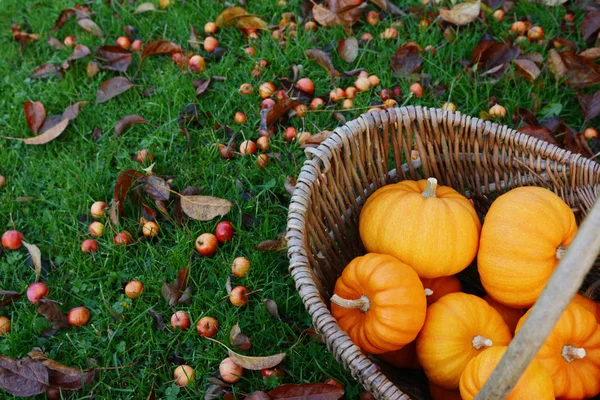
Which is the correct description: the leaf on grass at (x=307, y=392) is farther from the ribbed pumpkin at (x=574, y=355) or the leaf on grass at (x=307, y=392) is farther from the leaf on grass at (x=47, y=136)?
the leaf on grass at (x=47, y=136)

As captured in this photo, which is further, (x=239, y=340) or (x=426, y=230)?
(x=239, y=340)

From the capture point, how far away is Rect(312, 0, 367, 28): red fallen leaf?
293 cm

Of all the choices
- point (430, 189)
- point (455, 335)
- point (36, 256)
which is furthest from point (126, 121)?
point (455, 335)

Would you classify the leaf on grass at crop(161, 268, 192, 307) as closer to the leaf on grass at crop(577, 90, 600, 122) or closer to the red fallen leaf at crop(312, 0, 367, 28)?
the red fallen leaf at crop(312, 0, 367, 28)

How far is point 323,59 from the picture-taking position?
273 cm

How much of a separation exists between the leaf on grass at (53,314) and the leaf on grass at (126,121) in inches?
34.9

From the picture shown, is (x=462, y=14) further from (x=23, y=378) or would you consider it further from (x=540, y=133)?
(x=23, y=378)

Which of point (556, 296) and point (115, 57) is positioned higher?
point (556, 296)

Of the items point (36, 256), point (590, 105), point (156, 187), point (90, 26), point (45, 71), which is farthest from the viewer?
point (90, 26)

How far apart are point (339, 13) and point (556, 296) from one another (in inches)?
90.3

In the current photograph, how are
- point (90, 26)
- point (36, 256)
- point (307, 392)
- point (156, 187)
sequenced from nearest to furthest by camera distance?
point (307, 392) → point (36, 256) → point (156, 187) → point (90, 26)

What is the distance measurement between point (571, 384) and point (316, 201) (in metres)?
0.84

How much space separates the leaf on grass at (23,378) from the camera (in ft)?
5.80

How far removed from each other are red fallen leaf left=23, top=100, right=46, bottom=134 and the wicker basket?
1.58 metres
